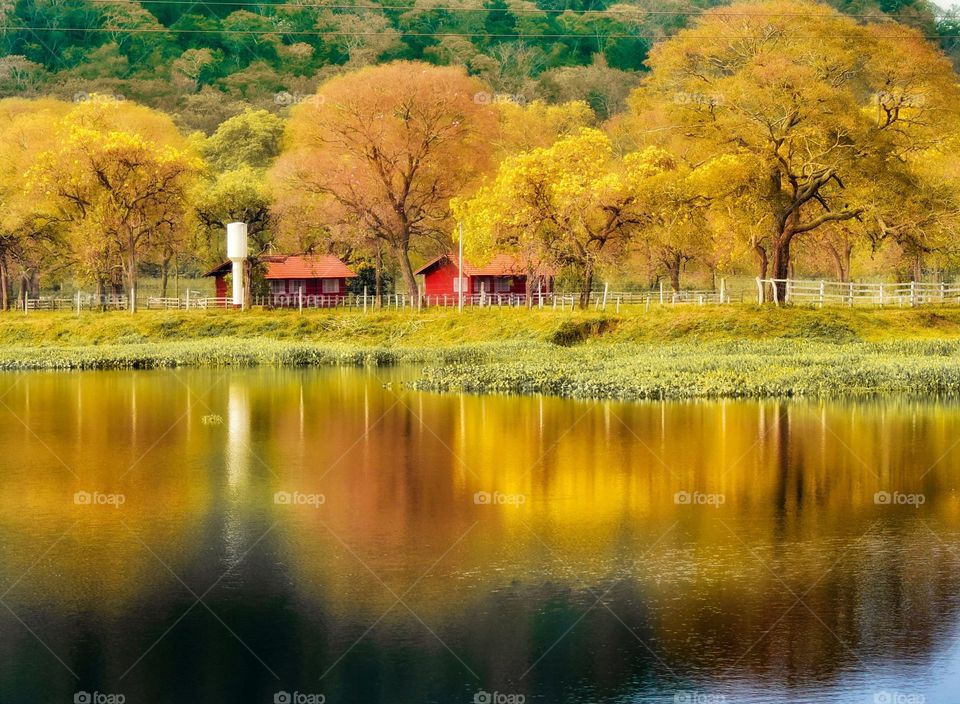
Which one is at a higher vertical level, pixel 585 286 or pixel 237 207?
pixel 237 207

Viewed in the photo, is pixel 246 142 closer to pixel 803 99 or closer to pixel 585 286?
pixel 585 286

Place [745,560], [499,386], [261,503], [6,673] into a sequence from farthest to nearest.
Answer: [499,386] < [261,503] < [745,560] < [6,673]

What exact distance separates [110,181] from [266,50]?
334 feet

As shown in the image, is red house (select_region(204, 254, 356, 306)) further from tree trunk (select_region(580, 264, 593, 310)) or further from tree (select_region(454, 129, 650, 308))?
tree trunk (select_region(580, 264, 593, 310))

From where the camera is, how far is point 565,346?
66125 millimetres

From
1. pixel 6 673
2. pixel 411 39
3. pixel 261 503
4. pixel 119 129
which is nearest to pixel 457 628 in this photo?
pixel 6 673

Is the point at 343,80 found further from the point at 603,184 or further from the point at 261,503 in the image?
the point at 261,503

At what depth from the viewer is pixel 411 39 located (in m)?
186

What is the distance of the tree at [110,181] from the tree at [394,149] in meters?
8.25

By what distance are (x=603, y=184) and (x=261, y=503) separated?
4863 cm

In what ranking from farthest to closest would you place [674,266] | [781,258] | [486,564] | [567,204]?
[674,266]
[567,204]
[781,258]
[486,564]

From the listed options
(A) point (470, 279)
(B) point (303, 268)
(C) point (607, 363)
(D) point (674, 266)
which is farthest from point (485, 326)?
(B) point (303, 268)

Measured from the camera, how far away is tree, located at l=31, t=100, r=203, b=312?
3238 inches

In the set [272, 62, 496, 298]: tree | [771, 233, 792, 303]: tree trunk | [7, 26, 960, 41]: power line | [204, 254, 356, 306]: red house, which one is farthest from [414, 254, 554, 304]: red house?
[7, 26, 960, 41]: power line
